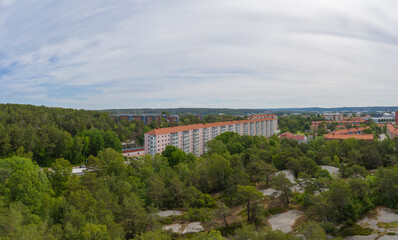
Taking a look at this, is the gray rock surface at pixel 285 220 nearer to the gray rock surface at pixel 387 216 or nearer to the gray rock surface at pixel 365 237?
the gray rock surface at pixel 365 237

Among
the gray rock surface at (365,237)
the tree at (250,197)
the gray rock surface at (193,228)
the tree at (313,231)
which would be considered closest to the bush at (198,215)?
the gray rock surface at (193,228)

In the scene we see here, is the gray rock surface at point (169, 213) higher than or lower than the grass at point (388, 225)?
lower

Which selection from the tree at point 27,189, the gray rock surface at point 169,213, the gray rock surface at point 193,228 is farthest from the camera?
the gray rock surface at point 169,213

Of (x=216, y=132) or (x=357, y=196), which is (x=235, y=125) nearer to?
(x=216, y=132)

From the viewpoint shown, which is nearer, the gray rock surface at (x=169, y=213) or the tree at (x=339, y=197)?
the tree at (x=339, y=197)

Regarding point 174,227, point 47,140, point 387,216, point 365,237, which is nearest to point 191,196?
point 174,227

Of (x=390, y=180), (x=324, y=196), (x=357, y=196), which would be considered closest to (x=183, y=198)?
(x=324, y=196)

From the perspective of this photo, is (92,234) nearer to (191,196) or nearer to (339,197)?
(191,196)
